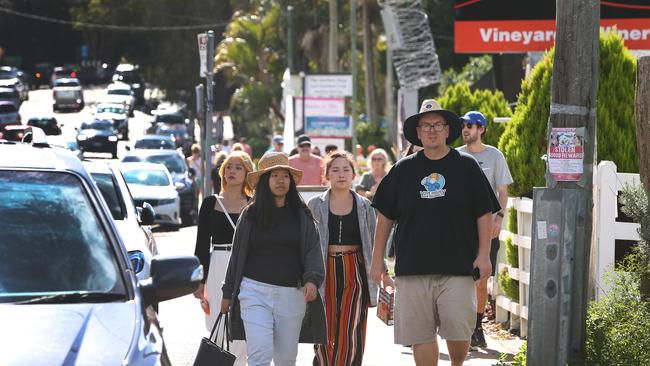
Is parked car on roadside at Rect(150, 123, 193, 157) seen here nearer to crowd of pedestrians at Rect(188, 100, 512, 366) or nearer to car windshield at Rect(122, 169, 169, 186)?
car windshield at Rect(122, 169, 169, 186)

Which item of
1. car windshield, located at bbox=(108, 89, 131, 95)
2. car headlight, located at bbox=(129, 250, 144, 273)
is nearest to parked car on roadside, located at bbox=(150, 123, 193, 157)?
car windshield, located at bbox=(108, 89, 131, 95)

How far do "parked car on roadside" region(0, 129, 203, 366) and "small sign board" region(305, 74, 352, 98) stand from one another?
991 inches

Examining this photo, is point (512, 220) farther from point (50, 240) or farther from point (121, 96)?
point (121, 96)

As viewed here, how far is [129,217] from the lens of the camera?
12305 millimetres

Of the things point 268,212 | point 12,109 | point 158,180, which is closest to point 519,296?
point 268,212

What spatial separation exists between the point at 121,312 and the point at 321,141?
25.4 meters

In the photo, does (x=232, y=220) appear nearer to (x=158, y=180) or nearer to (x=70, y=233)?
(x=70, y=233)

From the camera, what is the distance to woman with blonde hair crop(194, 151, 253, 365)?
30.8 feet

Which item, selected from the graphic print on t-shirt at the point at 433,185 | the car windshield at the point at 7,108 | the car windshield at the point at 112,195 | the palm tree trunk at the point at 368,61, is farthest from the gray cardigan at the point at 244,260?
the car windshield at the point at 7,108

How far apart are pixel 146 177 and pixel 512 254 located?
17558 mm

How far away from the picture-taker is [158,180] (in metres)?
28.9

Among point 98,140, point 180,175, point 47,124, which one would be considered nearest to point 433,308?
point 180,175

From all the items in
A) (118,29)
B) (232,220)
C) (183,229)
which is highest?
(118,29)

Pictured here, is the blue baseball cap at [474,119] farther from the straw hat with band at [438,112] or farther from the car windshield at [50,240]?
the car windshield at [50,240]
